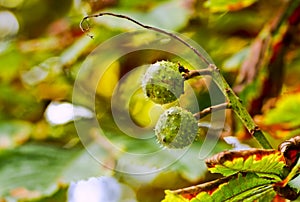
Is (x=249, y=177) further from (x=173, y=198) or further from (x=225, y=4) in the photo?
(x=225, y=4)

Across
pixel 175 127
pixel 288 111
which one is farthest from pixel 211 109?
pixel 288 111

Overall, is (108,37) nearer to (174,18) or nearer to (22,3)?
(174,18)

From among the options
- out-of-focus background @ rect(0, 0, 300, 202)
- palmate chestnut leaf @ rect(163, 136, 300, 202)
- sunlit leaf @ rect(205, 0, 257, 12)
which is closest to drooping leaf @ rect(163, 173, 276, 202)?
palmate chestnut leaf @ rect(163, 136, 300, 202)

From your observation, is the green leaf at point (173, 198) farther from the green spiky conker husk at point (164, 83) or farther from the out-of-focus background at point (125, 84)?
the out-of-focus background at point (125, 84)

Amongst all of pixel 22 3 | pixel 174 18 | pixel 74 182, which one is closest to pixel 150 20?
pixel 174 18

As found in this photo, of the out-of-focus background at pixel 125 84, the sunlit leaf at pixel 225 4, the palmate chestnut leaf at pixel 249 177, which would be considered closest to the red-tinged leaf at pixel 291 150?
the palmate chestnut leaf at pixel 249 177
